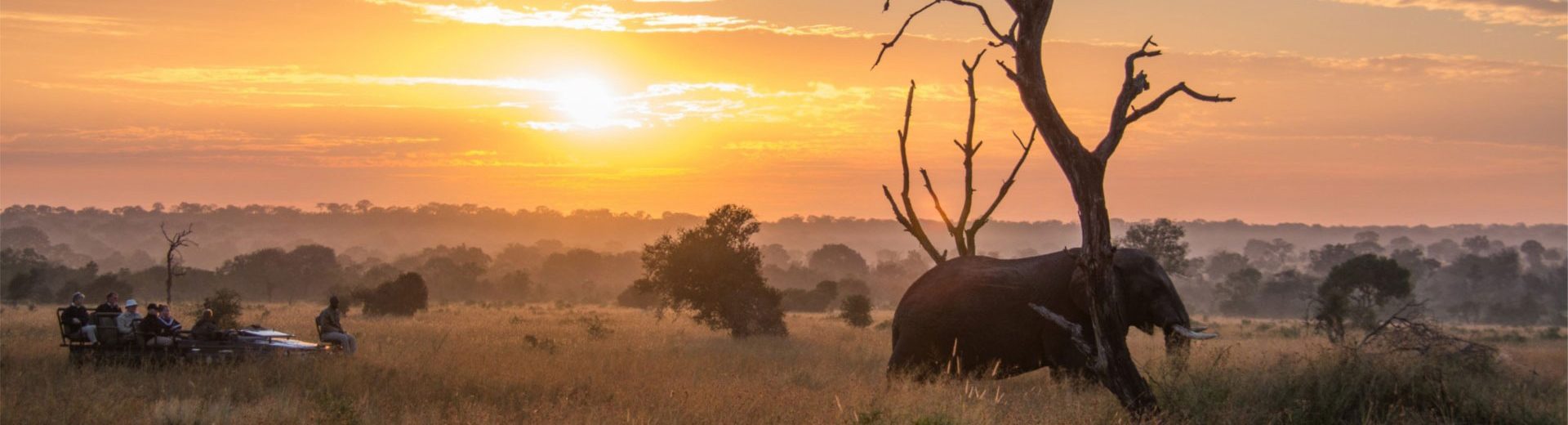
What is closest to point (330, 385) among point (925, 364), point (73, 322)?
point (73, 322)

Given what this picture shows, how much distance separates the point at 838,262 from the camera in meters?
120

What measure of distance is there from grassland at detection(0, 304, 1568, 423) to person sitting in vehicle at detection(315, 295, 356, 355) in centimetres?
35

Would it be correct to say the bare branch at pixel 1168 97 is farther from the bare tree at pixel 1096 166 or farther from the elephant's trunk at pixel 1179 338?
the elephant's trunk at pixel 1179 338

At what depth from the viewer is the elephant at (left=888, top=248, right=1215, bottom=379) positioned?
1550 cm

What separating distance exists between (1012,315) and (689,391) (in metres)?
4.27

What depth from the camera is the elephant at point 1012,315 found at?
15.5 m

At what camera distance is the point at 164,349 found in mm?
17625

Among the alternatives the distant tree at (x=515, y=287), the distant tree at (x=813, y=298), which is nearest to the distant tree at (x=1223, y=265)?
the distant tree at (x=813, y=298)

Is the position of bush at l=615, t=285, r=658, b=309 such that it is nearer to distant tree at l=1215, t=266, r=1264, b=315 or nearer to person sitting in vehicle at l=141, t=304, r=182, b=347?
distant tree at l=1215, t=266, r=1264, b=315

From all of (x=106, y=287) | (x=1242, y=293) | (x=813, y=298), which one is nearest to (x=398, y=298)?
(x=813, y=298)

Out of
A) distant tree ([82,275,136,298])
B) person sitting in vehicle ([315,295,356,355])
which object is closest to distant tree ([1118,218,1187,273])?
person sitting in vehicle ([315,295,356,355])

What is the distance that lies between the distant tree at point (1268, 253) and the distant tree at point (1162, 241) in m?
101

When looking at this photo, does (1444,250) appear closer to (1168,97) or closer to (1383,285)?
(1383,285)

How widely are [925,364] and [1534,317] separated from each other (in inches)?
2582
